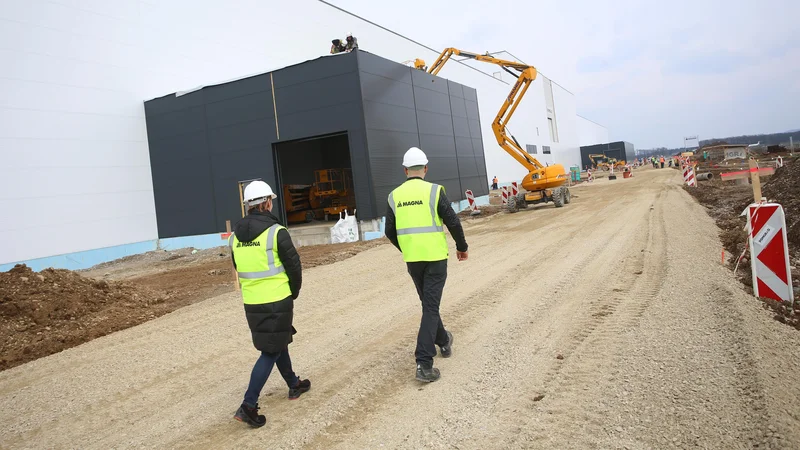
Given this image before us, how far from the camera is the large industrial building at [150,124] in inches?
592

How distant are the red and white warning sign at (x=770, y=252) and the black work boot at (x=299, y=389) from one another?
5.13 metres

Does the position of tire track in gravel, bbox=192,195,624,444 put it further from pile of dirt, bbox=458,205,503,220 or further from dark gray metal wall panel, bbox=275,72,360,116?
pile of dirt, bbox=458,205,503,220

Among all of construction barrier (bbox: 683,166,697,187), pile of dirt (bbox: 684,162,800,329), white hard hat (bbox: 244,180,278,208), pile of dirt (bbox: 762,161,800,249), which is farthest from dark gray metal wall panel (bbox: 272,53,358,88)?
construction barrier (bbox: 683,166,697,187)

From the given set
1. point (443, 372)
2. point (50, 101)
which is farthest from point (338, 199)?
point (443, 372)

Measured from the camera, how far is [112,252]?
56.3ft

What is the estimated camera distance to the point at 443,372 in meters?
4.26

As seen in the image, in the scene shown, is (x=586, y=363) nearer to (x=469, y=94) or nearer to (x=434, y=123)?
(x=434, y=123)

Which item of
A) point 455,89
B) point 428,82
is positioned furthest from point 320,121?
point 455,89

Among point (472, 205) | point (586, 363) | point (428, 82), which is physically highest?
point (428, 82)

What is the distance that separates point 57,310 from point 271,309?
20.7 ft

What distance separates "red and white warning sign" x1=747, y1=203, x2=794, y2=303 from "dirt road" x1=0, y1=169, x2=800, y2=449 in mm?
303

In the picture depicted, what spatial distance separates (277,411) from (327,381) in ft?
2.02

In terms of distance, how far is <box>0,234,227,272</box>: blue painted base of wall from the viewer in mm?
15062

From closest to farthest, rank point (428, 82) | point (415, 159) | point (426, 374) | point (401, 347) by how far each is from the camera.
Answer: point (426, 374) → point (415, 159) → point (401, 347) → point (428, 82)
